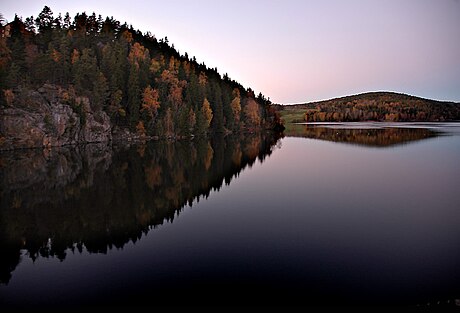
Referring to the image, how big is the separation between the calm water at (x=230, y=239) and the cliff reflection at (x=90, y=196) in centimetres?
14

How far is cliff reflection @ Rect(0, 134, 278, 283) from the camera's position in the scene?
20.3 meters

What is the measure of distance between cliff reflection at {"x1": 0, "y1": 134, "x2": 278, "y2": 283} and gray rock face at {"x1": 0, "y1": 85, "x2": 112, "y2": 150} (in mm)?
10353

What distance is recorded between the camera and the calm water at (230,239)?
13969 millimetres

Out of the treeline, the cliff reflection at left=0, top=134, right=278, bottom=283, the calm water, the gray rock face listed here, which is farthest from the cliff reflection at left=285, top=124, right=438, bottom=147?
the gray rock face

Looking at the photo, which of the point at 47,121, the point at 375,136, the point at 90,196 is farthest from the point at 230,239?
the point at 375,136

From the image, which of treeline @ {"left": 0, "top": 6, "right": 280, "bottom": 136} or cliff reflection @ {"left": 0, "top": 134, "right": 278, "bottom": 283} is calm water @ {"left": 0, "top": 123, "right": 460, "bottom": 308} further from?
treeline @ {"left": 0, "top": 6, "right": 280, "bottom": 136}

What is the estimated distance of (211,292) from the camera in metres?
13.9

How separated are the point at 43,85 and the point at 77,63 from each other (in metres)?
11.5

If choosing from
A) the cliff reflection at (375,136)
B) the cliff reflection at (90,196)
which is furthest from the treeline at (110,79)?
the cliff reflection at (375,136)

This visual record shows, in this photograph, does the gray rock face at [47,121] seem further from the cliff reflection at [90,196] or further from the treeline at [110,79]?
the cliff reflection at [90,196]

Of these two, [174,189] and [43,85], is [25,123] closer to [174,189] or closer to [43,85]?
[43,85]

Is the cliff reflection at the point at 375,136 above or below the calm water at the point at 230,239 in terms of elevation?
above

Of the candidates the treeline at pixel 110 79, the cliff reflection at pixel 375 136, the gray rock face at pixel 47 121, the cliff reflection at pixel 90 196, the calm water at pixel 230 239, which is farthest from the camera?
the cliff reflection at pixel 375 136

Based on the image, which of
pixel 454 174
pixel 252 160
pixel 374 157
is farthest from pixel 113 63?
pixel 454 174
